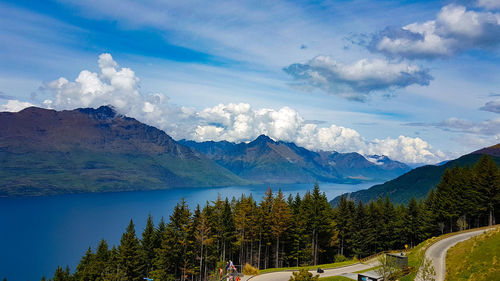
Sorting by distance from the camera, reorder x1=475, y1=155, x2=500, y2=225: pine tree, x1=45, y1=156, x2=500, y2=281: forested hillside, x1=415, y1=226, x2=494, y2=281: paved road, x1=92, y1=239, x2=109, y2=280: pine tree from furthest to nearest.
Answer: x1=92, y1=239, x2=109, y2=280: pine tree
x1=475, y1=155, x2=500, y2=225: pine tree
x1=45, y1=156, x2=500, y2=281: forested hillside
x1=415, y1=226, x2=494, y2=281: paved road

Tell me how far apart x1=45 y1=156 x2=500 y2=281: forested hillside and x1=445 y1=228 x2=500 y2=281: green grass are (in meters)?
32.0

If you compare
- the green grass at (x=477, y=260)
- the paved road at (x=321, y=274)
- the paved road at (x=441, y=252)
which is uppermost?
the green grass at (x=477, y=260)

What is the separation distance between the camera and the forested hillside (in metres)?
68.3

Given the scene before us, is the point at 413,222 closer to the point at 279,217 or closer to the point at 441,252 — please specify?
the point at 441,252

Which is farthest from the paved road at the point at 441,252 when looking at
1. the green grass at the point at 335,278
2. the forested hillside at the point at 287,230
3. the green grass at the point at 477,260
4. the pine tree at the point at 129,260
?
the pine tree at the point at 129,260

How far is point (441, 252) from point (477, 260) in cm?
1181

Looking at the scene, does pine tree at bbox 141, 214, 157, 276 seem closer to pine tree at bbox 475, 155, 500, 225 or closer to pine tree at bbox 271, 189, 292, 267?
pine tree at bbox 271, 189, 292, 267

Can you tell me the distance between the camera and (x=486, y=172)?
74688 millimetres

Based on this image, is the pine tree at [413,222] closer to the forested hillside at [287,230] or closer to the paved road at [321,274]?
the forested hillside at [287,230]

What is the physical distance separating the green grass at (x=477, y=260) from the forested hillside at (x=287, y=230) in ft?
105

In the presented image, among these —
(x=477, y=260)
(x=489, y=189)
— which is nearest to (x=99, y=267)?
(x=477, y=260)

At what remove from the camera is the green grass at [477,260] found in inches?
1442

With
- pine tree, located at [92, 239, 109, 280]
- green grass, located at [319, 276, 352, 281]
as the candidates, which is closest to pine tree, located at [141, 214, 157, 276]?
pine tree, located at [92, 239, 109, 280]

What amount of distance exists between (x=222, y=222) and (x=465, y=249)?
47.0 meters
